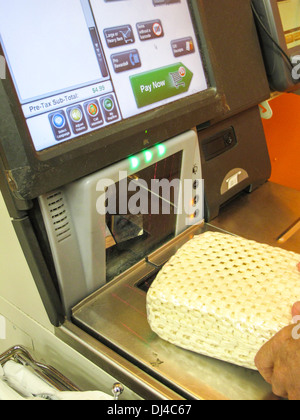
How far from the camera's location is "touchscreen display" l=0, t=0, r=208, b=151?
0.73 meters

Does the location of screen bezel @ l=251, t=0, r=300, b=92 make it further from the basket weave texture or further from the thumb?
the thumb

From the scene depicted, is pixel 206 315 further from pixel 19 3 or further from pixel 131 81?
pixel 19 3

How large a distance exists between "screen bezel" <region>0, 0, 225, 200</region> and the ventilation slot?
7 cm

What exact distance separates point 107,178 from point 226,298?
325 millimetres

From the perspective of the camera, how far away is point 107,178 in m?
0.87

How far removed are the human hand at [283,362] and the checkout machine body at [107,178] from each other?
73 millimetres

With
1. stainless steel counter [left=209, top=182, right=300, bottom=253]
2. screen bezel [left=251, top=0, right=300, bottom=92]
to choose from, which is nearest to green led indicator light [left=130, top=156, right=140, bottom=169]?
stainless steel counter [left=209, top=182, right=300, bottom=253]

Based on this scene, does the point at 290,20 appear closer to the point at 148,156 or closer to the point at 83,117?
the point at 148,156

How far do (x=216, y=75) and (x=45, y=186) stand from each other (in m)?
0.54

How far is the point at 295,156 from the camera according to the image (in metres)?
1.79

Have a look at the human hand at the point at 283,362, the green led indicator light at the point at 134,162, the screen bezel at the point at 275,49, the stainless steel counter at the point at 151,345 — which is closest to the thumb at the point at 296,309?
the human hand at the point at 283,362

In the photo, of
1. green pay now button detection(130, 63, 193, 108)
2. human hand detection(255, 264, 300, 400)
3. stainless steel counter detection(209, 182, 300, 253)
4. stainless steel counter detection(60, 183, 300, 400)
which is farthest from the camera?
stainless steel counter detection(209, 182, 300, 253)

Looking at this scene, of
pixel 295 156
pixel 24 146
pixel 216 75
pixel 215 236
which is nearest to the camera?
pixel 24 146
